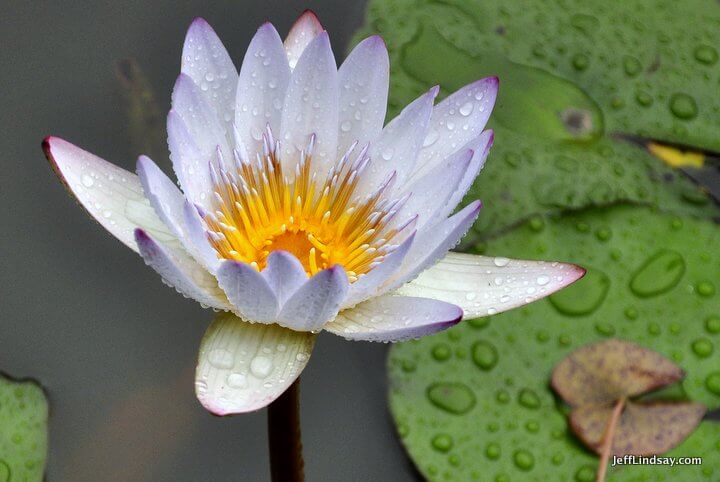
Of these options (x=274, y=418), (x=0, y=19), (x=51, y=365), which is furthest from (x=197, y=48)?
(x=0, y=19)

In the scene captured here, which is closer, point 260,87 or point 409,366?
point 260,87

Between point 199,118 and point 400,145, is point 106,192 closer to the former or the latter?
point 199,118

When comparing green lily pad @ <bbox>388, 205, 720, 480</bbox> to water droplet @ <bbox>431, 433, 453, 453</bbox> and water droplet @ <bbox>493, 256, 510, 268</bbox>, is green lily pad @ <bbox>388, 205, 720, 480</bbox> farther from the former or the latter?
water droplet @ <bbox>493, 256, 510, 268</bbox>

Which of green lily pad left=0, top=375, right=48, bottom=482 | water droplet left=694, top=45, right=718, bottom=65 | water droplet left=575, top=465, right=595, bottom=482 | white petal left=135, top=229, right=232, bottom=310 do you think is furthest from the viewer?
water droplet left=694, top=45, right=718, bottom=65

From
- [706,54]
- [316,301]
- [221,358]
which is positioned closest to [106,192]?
[221,358]

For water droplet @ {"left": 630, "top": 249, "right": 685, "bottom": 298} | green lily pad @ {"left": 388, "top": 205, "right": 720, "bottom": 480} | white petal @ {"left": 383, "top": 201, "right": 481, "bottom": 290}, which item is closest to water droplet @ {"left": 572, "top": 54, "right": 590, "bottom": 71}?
green lily pad @ {"left": 388, "top": 205, "right": 720, "bottom": 480}

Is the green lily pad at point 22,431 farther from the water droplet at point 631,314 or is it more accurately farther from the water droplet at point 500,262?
the water droplet at point 631,314
